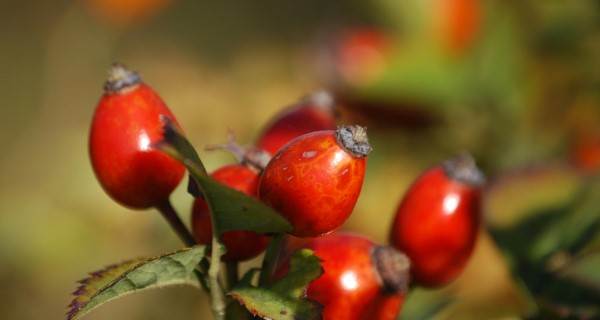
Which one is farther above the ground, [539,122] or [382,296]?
[382,296]

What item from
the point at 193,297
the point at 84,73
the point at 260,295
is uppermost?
the point at 260,295

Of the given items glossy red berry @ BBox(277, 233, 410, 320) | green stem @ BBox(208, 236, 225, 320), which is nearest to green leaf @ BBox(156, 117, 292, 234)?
green stem @ BBox(208, 236, 225, 320)

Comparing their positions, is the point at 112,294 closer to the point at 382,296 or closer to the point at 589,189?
the point at 382,296

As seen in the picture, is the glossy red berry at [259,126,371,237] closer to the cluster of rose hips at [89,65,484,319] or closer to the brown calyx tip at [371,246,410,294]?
the cluster of rose hips at [89,65,484,319]

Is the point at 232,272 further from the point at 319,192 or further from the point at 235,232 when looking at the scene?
the point at 319,192

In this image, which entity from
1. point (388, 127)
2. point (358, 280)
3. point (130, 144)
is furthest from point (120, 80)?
point (388, 127)

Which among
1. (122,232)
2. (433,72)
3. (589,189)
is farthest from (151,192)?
(122,232)
